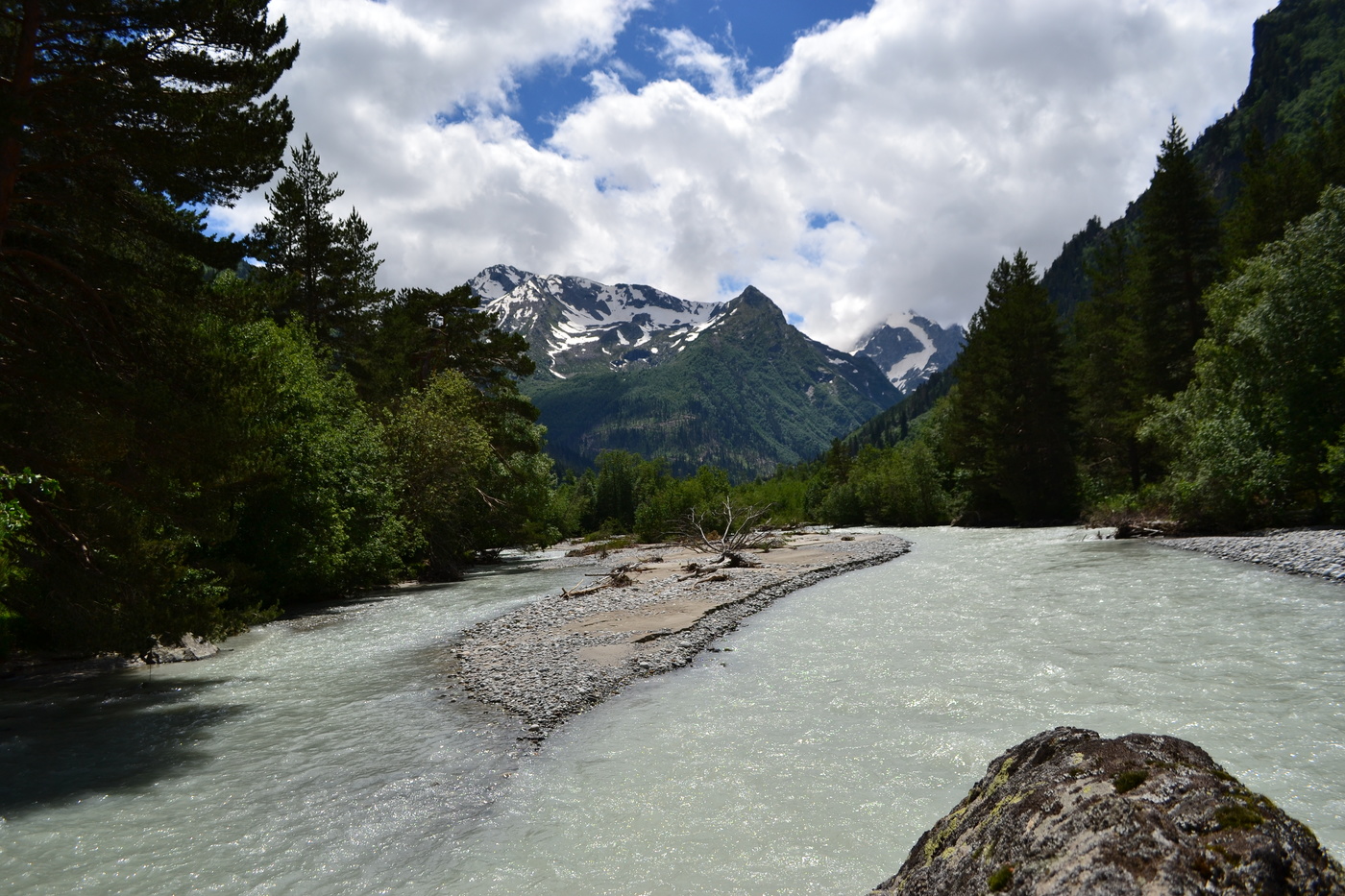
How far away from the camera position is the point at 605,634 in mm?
17141

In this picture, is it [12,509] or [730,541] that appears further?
[730,541]

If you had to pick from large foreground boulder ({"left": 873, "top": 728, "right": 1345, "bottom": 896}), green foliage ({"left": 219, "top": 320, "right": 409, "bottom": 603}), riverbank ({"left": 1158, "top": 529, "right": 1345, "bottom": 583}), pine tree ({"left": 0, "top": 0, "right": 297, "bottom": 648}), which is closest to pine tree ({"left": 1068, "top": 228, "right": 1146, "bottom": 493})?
riverbank ({"left": 1158, "top": 529, "right": 1345, "bottom": 583})

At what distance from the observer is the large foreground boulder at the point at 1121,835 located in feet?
7.73

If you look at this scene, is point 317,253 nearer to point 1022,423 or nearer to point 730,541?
point 730,541

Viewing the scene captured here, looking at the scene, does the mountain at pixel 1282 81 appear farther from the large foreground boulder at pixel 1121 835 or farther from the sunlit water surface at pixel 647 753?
the large foreground boulder at pixel 1121 835

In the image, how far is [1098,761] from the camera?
3.35m

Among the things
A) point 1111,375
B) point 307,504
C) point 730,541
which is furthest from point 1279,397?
point 307,504

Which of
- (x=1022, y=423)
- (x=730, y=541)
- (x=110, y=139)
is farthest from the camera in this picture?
(x=1022, y=423)

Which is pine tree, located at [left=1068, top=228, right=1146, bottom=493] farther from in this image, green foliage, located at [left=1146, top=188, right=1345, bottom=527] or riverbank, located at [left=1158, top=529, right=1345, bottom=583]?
riverbank, located at [left=1158, top=529, right=1345, bottom=583]

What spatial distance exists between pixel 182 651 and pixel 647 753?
47.1 feet

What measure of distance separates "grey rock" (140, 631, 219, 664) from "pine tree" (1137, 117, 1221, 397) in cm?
4715

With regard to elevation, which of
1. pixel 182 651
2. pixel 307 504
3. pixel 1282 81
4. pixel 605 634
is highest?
pixel 1282 81

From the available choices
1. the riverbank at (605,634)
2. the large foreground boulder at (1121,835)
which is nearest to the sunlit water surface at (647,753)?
the riverbank at (605,634)

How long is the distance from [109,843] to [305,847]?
2.24 metres
